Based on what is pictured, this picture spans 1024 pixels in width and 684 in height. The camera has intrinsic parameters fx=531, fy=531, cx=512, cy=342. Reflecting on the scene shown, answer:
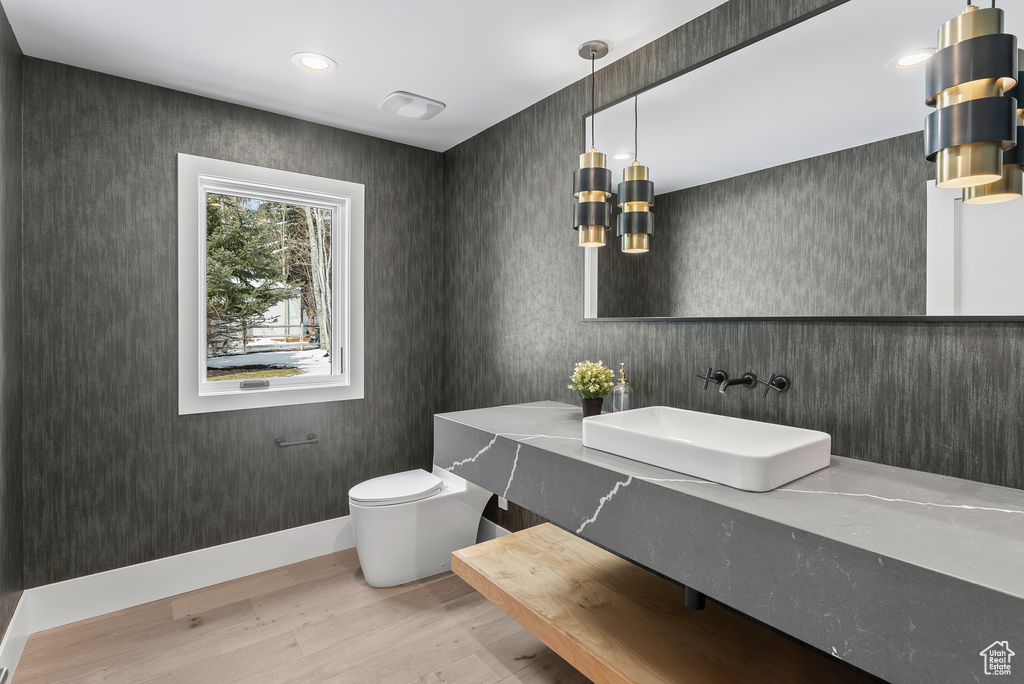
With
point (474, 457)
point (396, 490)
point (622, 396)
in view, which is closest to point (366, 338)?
point (396, 490)

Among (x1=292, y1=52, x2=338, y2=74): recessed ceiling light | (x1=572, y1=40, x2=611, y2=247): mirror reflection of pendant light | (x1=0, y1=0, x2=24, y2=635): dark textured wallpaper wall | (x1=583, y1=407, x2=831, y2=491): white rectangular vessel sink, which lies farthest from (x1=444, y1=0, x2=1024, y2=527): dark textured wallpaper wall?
(x1=0, y1=0, x2=24, y2=635): dark textured wallpaper wall

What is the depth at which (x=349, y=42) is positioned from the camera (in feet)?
6.86

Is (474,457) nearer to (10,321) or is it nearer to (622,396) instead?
(622,396)

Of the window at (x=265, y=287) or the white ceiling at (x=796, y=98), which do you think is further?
the window at (x=265, y=287)

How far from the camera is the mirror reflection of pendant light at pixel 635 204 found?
2.03 metres

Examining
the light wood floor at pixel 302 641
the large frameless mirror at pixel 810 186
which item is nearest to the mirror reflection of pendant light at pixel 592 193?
the large frameless mirror at pixel 810 186

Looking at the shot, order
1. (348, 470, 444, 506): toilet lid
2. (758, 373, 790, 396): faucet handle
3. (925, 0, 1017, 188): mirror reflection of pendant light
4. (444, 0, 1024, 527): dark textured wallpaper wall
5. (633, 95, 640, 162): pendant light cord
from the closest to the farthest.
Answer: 1. (925, 0, 1017, 188): mirror reflection of pendant light
2. (444, 0, 1024, 527): dark textured wallpaper wall
3. (758, 373, 790, 396): faucet handle
4. (633, 95, 640, 162): pendant light cord
5. (348, 470, 444, 506): toilet lid

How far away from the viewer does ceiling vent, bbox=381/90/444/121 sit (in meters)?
2.53

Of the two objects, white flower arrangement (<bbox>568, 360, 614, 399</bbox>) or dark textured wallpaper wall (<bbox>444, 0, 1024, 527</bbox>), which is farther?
white flower arrangement (<bbox>568, 360, 614, 399</bbox>)

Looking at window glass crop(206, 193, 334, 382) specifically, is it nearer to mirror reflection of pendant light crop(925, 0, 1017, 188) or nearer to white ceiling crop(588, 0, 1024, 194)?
white ceiling crop(588, 0, 1024, 194)

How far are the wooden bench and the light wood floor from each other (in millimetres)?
340

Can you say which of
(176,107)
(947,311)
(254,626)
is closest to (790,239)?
(947,311)

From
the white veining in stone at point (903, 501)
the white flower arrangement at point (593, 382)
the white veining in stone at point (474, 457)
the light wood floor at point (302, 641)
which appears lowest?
the light wood floor at point (302, 641)

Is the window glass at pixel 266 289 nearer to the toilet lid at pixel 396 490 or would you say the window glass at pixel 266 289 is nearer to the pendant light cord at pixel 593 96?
the toilet lid at pixel 396 490
